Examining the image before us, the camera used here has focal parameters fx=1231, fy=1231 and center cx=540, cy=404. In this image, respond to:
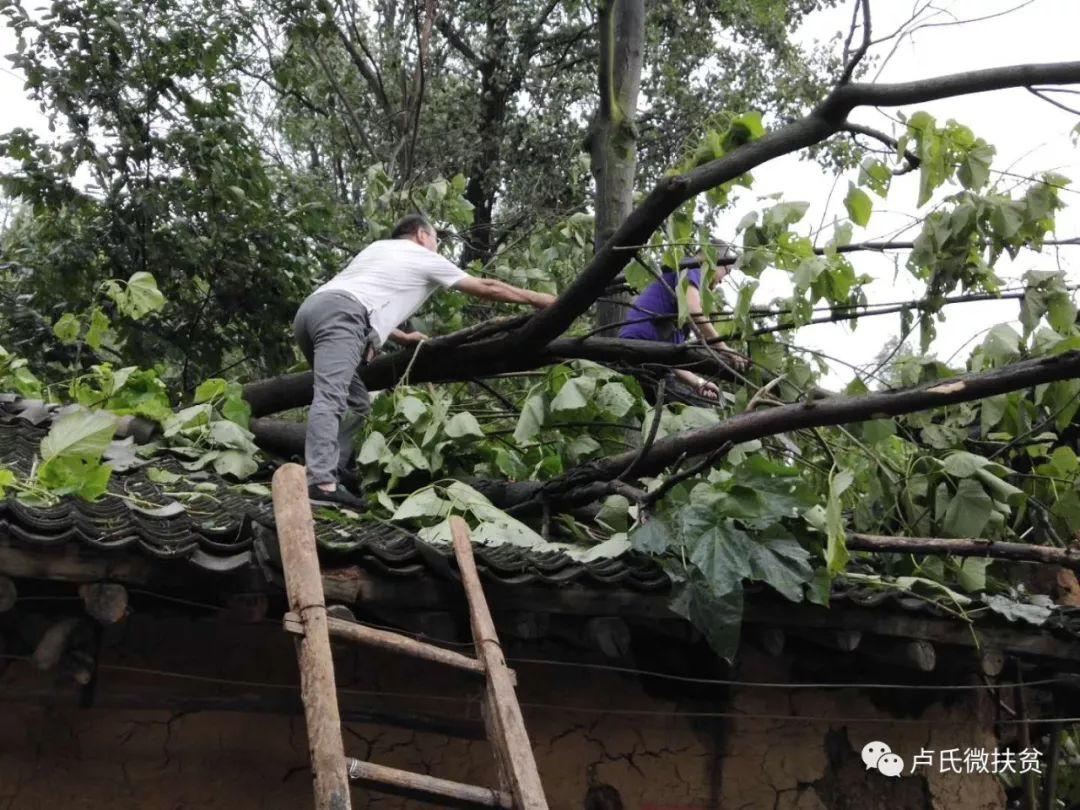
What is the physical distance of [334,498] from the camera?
16.0 feet

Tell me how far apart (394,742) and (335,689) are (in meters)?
1.09

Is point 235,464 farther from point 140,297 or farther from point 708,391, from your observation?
point 708,391

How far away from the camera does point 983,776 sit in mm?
5223

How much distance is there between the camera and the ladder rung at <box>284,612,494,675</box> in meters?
2.92

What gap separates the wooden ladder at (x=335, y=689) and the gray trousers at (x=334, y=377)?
1787 mm

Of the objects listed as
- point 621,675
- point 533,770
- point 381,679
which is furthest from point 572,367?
point 533,770

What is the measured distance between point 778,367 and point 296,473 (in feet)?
7.50

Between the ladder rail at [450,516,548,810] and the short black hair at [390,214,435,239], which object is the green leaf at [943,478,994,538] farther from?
the short black hair at [390,214,435,239]

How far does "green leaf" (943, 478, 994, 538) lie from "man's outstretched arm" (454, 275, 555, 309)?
1938 millimetres

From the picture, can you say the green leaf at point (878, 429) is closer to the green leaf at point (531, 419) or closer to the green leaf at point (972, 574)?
the green leaf at point (972, 574)

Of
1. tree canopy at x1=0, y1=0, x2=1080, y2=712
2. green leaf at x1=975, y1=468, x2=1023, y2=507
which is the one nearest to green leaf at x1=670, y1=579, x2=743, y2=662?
tree canopy at x1=0, y1=0, x2=1080, y2=712

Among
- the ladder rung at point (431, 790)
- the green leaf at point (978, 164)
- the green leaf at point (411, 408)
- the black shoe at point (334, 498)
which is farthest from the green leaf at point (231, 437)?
the green leaf at point (978, 164)

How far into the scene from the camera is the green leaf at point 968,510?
186 inches

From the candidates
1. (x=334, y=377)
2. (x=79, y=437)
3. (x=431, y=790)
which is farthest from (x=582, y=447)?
(x=431, y=790)
